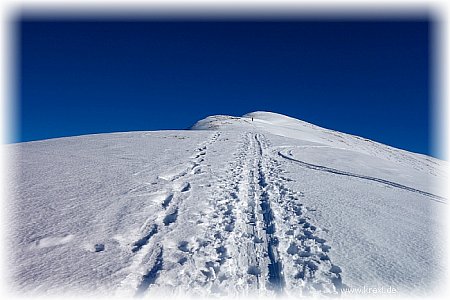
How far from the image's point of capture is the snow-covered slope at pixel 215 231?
15.2ft

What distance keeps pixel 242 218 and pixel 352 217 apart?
247cm

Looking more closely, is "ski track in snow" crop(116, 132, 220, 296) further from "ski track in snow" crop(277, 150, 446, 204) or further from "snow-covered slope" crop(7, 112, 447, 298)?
"ski track in snow" crop(277, 150, 446, 204)

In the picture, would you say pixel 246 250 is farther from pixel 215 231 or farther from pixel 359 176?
pixel 359 176

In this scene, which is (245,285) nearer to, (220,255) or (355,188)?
(220,255)

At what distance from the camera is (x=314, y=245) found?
18.6 feet

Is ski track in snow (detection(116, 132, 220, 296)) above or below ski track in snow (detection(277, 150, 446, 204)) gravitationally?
below

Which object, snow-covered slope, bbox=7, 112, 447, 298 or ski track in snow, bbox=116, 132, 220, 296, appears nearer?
ski track in snow, bbox=116, 132, 220, 296

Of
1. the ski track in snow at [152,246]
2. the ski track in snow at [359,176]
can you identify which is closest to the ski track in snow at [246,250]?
the ski track in snow at [152,246]

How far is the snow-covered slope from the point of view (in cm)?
463

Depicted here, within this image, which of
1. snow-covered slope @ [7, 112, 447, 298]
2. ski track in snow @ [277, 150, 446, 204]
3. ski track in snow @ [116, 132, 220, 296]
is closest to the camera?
ski track in snow @ [116, 132, 220, 296]

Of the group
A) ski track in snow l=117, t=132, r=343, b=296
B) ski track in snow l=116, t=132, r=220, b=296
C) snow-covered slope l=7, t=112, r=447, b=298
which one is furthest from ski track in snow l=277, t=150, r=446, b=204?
ski track in snow l=116, t=132, r=220, b=296

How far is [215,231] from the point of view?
6070mm

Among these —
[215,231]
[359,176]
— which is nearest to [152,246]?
[215,231]

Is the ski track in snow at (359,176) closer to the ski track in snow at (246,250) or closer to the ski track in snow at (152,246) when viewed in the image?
the ski track in snow at (246,250)
